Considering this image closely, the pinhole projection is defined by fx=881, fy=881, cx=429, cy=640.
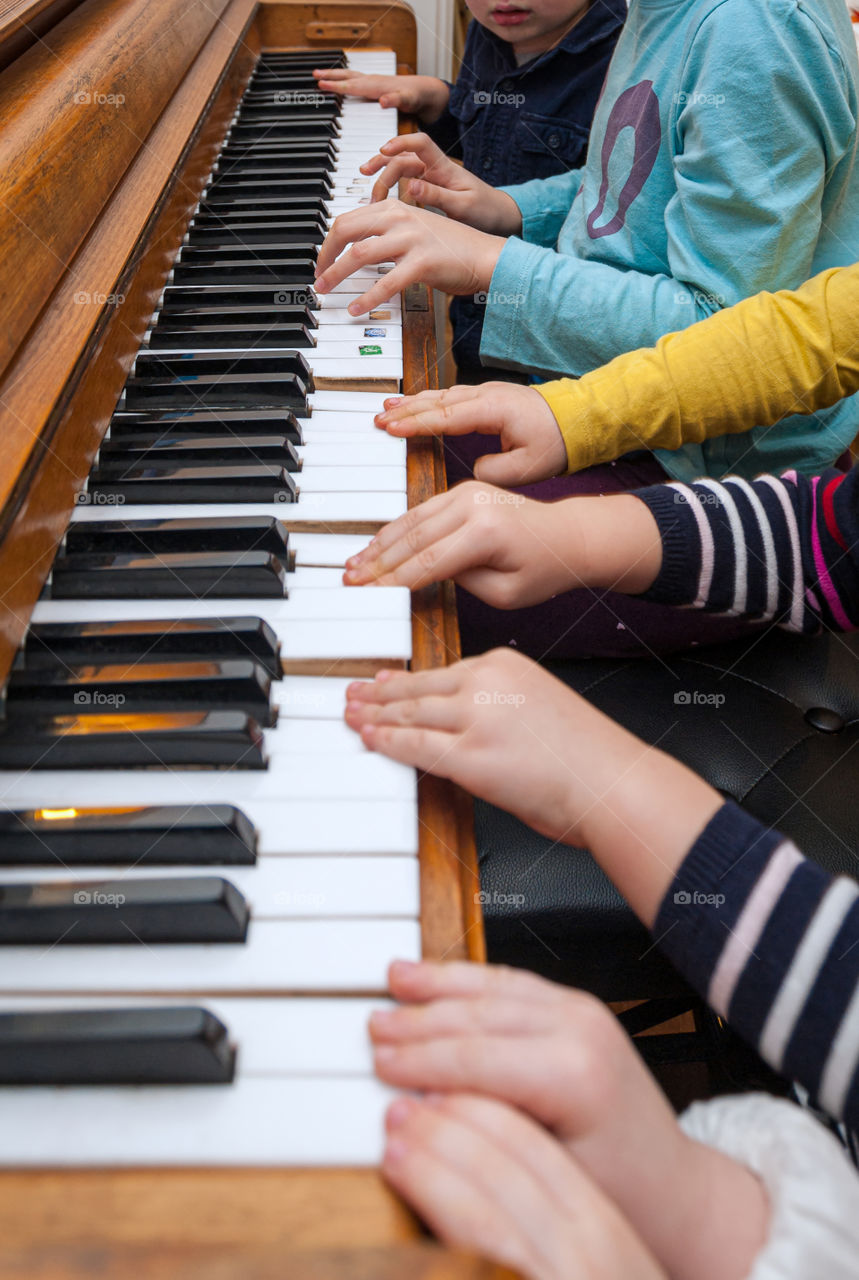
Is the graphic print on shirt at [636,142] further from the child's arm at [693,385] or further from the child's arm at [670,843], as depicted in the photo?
the child's arm at [670,843]

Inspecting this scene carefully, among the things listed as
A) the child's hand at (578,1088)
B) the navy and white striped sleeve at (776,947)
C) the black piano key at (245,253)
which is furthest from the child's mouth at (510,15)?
the child's hand at (578,1088)

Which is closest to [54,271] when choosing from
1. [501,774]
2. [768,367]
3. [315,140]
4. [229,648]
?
[229,648]

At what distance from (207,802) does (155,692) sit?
0.32ft

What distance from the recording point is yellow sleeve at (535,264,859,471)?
0.97 metres

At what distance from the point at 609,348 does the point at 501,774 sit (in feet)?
2.45

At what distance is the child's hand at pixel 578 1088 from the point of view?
451 millimetres

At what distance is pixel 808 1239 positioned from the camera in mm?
456

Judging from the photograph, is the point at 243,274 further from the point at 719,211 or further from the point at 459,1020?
the point at 459,1020

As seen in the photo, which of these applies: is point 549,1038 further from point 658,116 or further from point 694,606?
point 658,116

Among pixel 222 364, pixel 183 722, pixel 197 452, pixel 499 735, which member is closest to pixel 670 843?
pixel 499 735

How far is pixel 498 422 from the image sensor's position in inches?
37.2

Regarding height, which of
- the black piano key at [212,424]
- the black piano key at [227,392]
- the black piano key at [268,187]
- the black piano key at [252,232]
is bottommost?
the black piano key at [212,424]

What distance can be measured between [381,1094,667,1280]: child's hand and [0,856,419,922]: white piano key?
12 cm

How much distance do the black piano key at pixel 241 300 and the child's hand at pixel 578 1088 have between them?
0.82m
